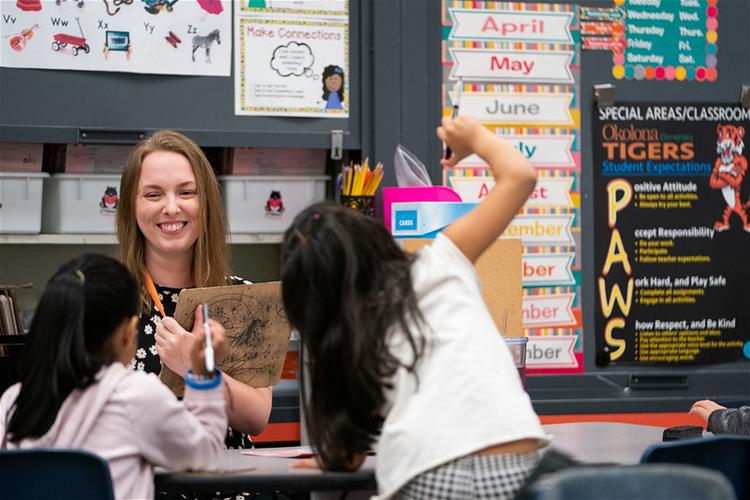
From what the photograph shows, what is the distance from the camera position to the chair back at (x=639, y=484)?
146 centimetres

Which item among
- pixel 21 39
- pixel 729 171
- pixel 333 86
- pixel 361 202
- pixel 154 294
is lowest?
pixel 154 294

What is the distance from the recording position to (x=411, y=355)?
5.76 ft

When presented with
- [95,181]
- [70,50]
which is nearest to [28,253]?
[95,181]

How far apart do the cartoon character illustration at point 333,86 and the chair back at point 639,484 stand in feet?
7.71

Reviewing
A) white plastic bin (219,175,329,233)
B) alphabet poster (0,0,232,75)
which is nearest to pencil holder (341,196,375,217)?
white plastic bin (219,175,329,233)

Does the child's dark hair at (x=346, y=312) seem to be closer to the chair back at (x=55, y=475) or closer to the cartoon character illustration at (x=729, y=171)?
the chair back at (x=55, y=475)

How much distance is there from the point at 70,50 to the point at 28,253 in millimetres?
729

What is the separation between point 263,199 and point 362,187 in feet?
1.49

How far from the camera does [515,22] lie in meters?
3.71

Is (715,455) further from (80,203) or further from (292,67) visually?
(80,203)

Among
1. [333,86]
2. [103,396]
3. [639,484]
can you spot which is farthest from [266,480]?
[333,86]

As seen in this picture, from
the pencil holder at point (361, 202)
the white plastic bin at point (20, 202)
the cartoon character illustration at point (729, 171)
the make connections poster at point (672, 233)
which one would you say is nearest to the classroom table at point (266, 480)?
the pencil holder at point (361, 202)

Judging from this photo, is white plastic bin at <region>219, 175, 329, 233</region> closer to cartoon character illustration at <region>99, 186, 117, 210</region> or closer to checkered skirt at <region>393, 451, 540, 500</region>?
cartoon character illustration at <region>99, 186, 117, 210</region>

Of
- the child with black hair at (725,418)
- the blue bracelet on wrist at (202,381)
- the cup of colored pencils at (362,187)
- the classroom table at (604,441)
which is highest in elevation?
the cup of colored pencils at (362,187)
